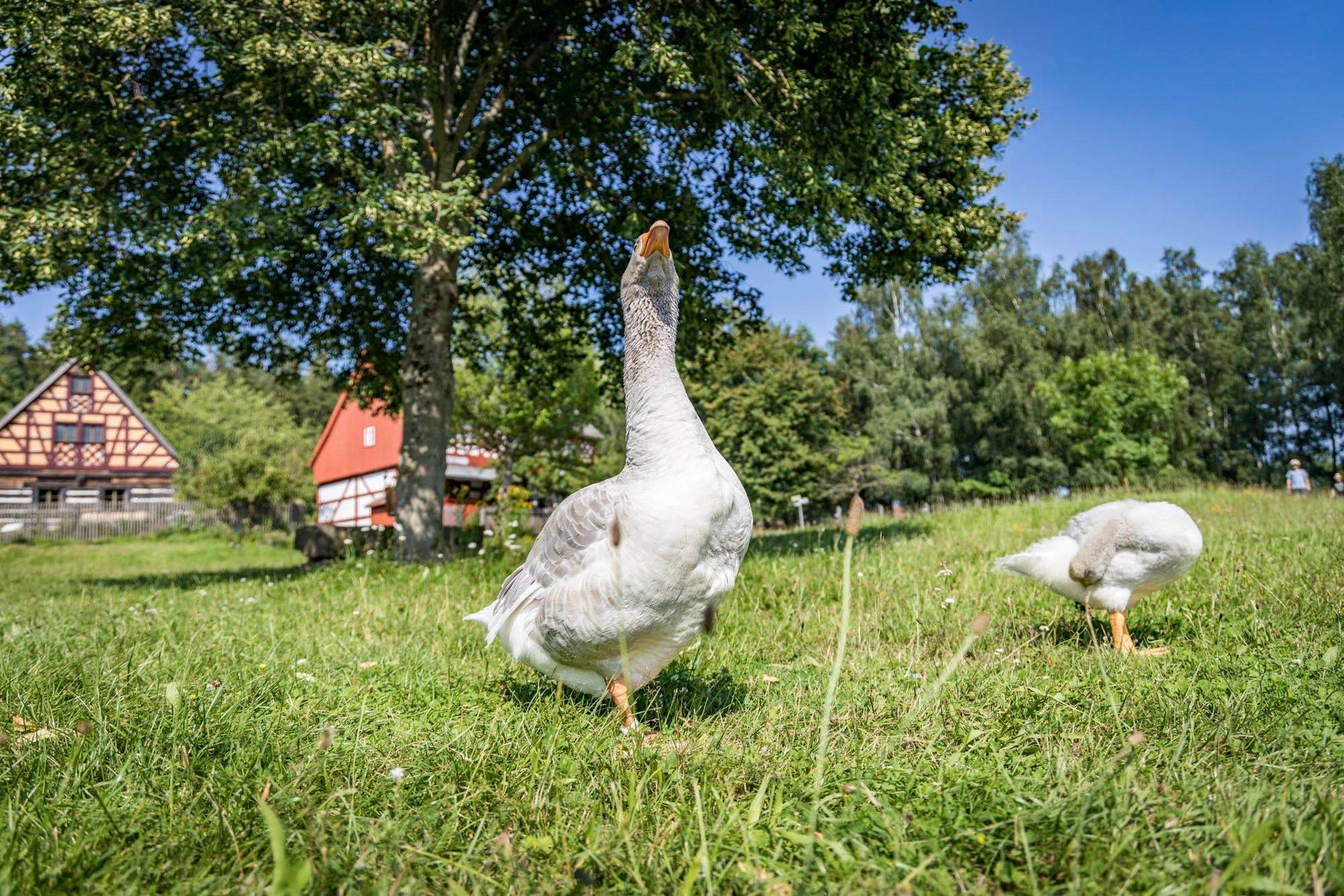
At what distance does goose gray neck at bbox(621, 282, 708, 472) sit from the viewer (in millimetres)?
3410

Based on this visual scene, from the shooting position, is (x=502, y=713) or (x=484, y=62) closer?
(x=502, y=713)

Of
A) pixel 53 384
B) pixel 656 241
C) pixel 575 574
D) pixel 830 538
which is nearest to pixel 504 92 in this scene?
pixel 830 538

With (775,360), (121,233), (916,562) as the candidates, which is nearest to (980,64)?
(916,562)

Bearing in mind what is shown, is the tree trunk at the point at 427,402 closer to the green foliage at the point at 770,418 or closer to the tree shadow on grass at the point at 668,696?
the tree shadow on grass at the point at 668,696

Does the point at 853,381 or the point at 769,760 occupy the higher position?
the point at 853,381

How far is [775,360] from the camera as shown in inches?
1581

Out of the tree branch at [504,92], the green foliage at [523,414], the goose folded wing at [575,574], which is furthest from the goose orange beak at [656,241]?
the green foliage at [523,414]

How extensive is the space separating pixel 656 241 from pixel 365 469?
40.7 meters

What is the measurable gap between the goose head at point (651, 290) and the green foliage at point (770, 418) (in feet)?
113

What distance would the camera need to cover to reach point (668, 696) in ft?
13.8

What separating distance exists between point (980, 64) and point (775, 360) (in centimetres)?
2625

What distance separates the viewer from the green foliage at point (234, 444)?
129 ft

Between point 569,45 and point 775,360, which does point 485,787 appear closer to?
point 569,45

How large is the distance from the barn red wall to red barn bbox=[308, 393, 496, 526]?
0.12 ft
